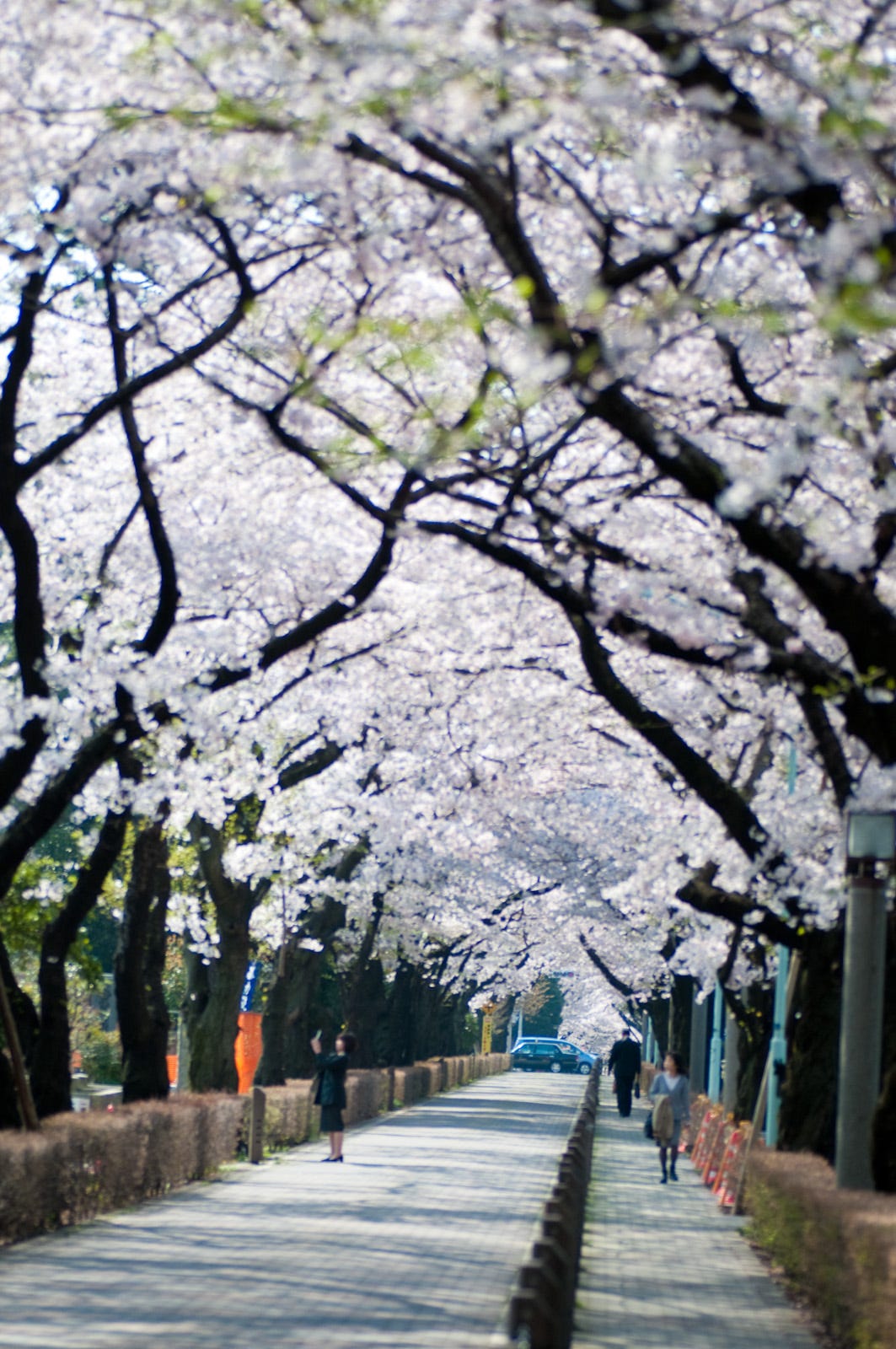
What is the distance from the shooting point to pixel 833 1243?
440 inches

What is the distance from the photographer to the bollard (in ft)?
80.1

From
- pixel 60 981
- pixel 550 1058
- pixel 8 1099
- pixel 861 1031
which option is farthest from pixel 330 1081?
pixel 550 1058

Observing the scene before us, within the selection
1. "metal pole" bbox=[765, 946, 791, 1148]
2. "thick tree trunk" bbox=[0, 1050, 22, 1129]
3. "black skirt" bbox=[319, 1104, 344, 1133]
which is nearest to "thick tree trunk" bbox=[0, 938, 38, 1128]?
"thick tree trunk" bbox=[0, 1050, 22, 1129]

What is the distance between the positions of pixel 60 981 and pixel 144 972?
8.72ft

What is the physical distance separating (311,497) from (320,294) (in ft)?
19.6

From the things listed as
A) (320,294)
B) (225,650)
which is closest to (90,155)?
(320,294)

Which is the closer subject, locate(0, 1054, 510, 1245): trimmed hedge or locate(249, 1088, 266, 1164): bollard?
locate(0, 1054, 510, 1245): trimmed hedge

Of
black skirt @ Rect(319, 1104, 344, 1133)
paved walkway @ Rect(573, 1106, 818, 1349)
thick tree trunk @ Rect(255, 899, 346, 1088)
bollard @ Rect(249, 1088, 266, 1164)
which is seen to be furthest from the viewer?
thick tree trunk @ Rect(255, 899, 346, 1088)

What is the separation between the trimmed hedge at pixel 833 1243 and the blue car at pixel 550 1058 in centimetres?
7977

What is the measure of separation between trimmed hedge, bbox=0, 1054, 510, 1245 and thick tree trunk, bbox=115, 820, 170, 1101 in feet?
1.63

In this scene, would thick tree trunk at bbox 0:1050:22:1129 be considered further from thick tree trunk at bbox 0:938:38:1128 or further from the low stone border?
the low stone border

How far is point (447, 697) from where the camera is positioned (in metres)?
25.5

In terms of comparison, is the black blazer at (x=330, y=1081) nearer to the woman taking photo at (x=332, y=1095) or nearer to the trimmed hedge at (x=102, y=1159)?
the woman taking photo at (x=332, y=1095)

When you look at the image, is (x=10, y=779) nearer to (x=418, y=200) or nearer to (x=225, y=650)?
(x=418, y=200)
